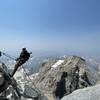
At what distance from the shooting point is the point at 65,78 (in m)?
42.2

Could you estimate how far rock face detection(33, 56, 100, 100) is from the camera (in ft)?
134

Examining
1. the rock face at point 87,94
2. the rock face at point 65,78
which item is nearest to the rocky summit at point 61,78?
the rock face at point 65,78

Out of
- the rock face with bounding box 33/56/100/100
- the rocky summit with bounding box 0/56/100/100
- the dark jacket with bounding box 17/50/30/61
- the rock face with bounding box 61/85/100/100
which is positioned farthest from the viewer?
the rock face with bounding box 33/56/100/100

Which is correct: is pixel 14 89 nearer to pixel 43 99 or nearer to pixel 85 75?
pixel 43 99

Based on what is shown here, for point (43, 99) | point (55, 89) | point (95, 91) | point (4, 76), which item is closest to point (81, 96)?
point (95, 91)

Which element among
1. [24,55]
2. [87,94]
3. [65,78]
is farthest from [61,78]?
[87,94]

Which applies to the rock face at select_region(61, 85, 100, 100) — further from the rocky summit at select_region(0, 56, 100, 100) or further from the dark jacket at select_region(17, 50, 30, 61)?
the rocky summit at select_region(0, 56, 100, 100)

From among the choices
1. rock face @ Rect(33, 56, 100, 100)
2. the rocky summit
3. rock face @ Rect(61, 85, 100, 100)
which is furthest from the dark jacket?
rock face @ Rect(33, 56, 100, 100)

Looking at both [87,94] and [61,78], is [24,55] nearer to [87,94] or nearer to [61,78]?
[87,94]

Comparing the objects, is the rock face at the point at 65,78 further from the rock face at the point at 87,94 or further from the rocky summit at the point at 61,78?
the rock face at the point at 87,94

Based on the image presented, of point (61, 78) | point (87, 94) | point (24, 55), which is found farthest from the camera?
point (61, 78)

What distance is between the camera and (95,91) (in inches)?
806

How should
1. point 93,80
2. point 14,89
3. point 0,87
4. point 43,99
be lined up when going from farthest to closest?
point 93,80 < point 43,99 < point 14,89 < point 0,87

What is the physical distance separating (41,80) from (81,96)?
2467 centimetres
